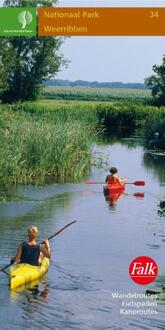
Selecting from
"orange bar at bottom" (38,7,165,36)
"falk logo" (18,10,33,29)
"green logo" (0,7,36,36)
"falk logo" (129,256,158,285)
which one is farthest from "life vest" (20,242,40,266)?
"falk logo" (18,10,33,29)

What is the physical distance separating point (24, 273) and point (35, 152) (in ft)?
51.7

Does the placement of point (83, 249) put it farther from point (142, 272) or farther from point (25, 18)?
point (25, 18)

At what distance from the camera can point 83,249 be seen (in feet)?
78.0

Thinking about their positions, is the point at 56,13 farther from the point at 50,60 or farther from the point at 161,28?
the point at 50,60

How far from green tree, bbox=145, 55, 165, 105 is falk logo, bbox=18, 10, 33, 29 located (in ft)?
168

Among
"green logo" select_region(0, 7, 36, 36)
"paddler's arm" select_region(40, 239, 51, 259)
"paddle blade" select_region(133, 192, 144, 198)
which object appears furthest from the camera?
"paddle blade" select_region(133, 192, 144, 198)

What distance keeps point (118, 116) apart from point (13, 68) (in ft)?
81.2

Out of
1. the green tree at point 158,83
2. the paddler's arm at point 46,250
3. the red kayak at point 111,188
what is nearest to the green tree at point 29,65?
the green tree at point 158,83

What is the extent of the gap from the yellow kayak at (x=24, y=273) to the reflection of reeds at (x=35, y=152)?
12303 millimetres

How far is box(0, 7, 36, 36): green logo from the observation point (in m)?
28.7

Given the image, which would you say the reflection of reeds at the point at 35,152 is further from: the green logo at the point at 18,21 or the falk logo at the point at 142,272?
the falk logo at the point at 142,272

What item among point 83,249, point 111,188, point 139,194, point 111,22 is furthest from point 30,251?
point 139,194

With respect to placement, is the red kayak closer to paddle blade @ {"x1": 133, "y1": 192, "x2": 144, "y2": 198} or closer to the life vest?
paddle blade @ {"x1": 133, "y1": 192, "x2": 144, "y2": 198}

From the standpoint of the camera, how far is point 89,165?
1626 inches
